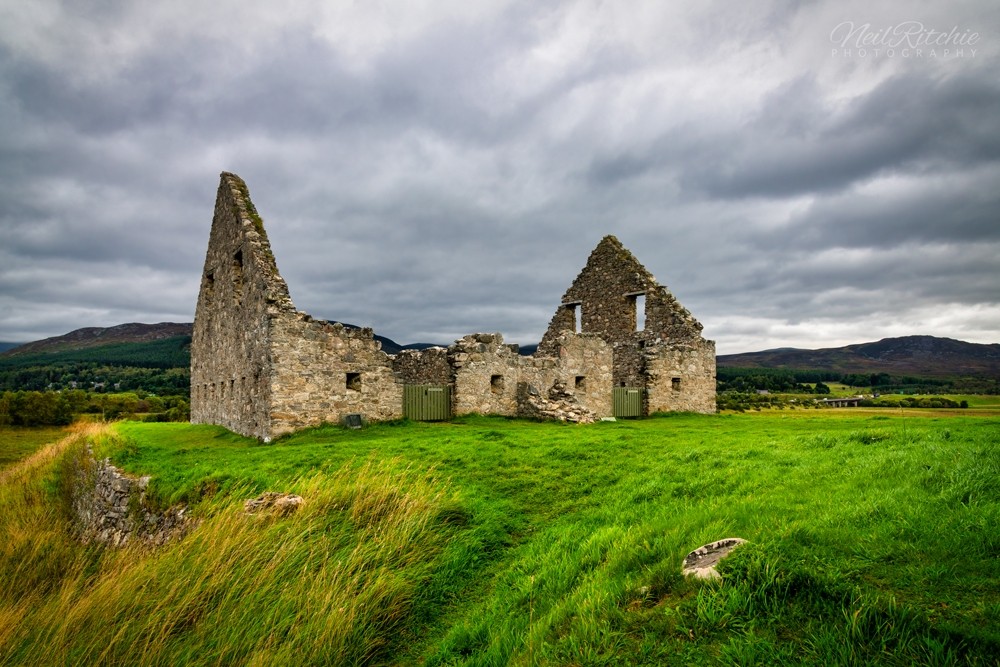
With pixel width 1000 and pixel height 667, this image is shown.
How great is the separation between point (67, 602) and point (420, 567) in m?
3.72

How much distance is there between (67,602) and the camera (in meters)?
5.75

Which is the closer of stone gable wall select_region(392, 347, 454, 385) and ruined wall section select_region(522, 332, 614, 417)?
stone gable wall select_region(392, 347, 454, 385)

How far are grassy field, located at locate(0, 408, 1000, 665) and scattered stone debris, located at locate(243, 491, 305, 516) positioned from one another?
235 millimetres

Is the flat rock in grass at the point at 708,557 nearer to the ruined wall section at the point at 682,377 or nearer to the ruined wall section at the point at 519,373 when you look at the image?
the ruined wall section at the point at 519,373

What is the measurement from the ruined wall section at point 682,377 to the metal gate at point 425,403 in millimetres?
9983

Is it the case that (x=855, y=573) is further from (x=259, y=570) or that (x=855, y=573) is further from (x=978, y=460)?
(x=259, y=570)

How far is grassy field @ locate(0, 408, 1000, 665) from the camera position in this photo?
3.73 meters

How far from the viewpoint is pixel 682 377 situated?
2550cm

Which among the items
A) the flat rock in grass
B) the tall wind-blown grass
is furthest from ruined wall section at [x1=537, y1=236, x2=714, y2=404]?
the flat rock in grass

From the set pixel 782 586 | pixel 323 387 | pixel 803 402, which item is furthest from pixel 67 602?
pixel 803 402

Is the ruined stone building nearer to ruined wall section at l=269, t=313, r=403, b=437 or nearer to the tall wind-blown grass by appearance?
ruined wall section at l=269, t=313, r=403, b=437

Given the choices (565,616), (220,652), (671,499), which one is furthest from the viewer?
(671,499)

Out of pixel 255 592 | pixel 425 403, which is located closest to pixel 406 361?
pixel 425 403

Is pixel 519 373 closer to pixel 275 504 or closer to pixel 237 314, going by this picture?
pixel 237 314
